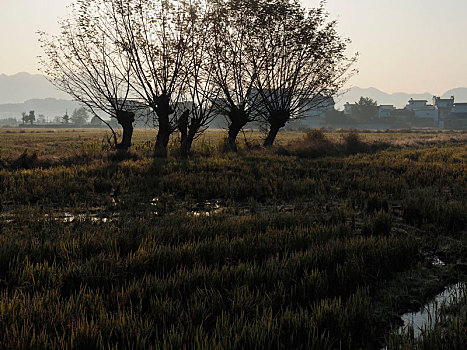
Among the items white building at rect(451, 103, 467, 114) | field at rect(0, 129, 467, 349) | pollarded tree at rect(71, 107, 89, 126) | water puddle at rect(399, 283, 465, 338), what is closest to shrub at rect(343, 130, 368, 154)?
field at rect(0, 129, 467, 349)

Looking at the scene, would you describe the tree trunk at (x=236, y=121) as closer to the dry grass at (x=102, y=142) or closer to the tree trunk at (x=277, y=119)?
the dry grass at (x=102, y=142)

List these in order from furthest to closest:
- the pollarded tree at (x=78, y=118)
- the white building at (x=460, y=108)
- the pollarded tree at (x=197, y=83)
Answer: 1. the pollarded tree at (x=78, y=118)
2. the white building at (x=460, y=108)
3. the pollarded tree at (x=197, y=83)

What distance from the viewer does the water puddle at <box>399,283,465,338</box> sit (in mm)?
2930

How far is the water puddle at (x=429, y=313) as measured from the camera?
2930mm

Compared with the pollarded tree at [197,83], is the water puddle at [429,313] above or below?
below

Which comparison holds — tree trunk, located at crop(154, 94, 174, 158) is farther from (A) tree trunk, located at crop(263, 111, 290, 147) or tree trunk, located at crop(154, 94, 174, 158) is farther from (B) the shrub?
(B) the shrub

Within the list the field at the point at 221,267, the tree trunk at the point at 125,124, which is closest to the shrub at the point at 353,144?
the tree trunk at the point at 125,124

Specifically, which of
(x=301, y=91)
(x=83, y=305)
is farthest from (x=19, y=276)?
(x=301, y=91)

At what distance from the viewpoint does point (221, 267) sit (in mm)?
3898

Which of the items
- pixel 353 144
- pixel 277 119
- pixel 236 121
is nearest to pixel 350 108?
pixel 353 144

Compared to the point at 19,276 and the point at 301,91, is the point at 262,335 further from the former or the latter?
the point at 301,91

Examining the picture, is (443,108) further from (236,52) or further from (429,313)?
(429,313)

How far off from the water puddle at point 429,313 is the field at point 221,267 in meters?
0.07

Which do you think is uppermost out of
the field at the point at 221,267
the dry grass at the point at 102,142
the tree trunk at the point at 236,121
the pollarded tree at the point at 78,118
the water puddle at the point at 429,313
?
the pollarded tree at the point at 78,118
